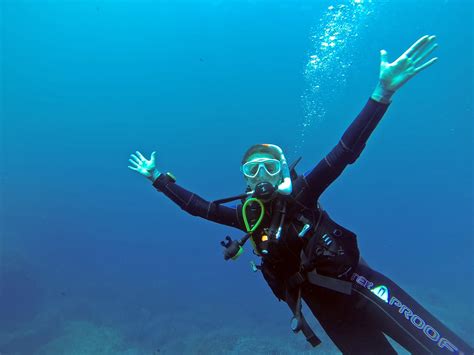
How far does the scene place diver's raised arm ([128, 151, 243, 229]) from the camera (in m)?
3.88

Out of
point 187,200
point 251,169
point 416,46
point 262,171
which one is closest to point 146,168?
point 187,200

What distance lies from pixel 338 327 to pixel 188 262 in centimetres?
5298

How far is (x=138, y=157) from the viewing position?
14.0 ft

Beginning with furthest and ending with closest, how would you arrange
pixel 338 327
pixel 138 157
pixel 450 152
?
1. pixel 450 152
2. pixel 138 157
3. pixel 338 327

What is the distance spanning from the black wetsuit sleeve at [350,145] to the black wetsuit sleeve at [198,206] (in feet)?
3.48

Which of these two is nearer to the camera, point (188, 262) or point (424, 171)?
point (188, 262)

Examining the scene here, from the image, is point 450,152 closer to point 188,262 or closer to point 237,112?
point 237,112

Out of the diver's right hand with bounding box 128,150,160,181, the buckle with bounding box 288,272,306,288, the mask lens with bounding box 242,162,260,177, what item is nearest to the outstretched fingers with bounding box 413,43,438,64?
the mask lens with bounding box 242,162,260,177

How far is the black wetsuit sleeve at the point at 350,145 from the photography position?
2.86 m

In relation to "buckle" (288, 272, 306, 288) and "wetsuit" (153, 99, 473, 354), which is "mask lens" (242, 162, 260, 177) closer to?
"wetsuit" (153, 99, 473, 354)

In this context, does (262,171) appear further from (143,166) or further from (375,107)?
(143,166)

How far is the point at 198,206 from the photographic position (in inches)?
156

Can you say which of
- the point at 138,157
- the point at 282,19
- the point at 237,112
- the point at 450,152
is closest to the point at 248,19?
the point at 282,19

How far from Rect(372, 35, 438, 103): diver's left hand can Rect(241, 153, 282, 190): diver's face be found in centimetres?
124
